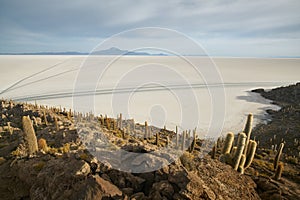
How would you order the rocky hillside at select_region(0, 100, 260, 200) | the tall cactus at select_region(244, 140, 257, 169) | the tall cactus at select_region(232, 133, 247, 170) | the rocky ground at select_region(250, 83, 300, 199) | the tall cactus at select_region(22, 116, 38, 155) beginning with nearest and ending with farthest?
1. the rocky hillside at select_region(0, 100, 260, 200)
2. the rocky ground at select_region(250, 83, 300, 199)
3. the tall cactus at select_region(232, 133, 247, 170)
4. the tall cactus at select_region(22, 116, 38, 155)
5. the tall cactus at select_region(244, 140, 257, 169)

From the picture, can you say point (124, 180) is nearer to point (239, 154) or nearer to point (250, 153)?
point (239, 154)

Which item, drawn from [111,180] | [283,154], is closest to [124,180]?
[111,180]

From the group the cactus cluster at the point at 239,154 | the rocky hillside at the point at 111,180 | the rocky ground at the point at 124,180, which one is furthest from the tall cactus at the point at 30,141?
the cactus cluster at the point at 239,154

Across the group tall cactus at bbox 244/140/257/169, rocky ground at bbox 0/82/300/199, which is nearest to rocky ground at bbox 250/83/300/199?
rocky ground at bbox 0/82/300/199

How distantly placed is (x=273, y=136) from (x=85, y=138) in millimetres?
9734

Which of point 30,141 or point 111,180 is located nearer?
point 111,180

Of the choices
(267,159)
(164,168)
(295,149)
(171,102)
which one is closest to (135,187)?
(164,168)

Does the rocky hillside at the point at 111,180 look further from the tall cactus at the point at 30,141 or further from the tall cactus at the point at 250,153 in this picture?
the tall cactus at the point at 250,153

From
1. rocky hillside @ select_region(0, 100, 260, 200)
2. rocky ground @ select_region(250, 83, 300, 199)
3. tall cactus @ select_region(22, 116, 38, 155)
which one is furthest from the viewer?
tall cactus @ select_region(22, 116, 38, 155)

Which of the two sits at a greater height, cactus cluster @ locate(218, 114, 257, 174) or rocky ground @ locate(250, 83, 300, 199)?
cactus cluster @ locate(218, 114, 257, 174)

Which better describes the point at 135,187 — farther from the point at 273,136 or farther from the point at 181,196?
the point at 273,136

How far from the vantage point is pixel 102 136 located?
6965 millimetres

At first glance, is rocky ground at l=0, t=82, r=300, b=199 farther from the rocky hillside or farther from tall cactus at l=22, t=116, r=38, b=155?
tall cactus at l=22, t=116, r=38, b=155

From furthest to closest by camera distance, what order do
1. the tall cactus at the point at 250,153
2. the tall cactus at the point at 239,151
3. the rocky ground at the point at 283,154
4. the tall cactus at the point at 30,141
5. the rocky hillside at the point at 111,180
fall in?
the tall cactus at the point at 250,153 < the tall cactus at the point at 30,141 < the tall cactus at the point at 239,151 < the rocky ground at the point at 283,154 < the rocky hillside at the point at 111,180
